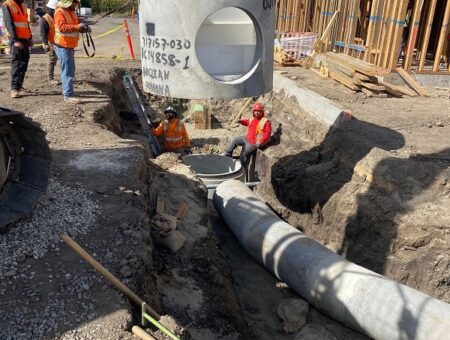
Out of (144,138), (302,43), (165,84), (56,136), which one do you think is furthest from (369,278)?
(302,43)

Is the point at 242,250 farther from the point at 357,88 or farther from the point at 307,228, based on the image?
the point at 357,88

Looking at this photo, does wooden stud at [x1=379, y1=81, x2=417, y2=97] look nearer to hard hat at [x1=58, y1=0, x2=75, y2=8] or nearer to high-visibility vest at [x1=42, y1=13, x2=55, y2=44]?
hard hat at [x1=58, y1=0, x2=75, y2=8]

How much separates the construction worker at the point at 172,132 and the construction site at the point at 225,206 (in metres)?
0.06

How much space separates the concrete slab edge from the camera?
364 inches

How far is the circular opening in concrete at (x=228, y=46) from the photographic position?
232 inches

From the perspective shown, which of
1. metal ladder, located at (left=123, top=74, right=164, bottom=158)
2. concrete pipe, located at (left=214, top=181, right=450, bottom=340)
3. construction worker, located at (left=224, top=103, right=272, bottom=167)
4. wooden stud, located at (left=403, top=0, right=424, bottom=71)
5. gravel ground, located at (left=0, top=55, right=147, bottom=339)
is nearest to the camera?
gravel ground, located at (left=0, top=55, right=147, bottom=339)

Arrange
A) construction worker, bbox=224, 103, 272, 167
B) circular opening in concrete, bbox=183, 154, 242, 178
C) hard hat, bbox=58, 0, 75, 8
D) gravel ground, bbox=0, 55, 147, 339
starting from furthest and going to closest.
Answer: construction worker, bbox=224, 103, 272, 167 → circular opening in concrete, bbox=183, 154, 242, 178 → hard hat, bbox=58, 0, 75, 8 → gravel ground, bbox=0, 55, 147, 339

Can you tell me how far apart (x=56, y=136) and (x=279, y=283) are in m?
4.18

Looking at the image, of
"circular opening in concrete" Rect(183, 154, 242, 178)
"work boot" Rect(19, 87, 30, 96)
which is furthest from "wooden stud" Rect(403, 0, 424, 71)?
"work boot" Rect(19, 87, 30, 96)

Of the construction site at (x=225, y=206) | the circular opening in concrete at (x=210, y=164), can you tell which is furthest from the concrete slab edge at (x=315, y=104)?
the circular opening in concrete at (x=210, y=164)

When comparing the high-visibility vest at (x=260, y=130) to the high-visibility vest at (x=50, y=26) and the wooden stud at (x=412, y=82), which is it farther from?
the high-visibility vest at (x=50, y=26)

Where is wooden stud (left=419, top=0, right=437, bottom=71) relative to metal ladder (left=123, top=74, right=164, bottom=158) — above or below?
above

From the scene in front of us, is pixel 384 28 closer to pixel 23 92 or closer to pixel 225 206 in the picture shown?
pixel 225 206

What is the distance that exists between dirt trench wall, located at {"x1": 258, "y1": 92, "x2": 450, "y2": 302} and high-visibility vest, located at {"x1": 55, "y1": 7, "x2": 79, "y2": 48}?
479 cm
